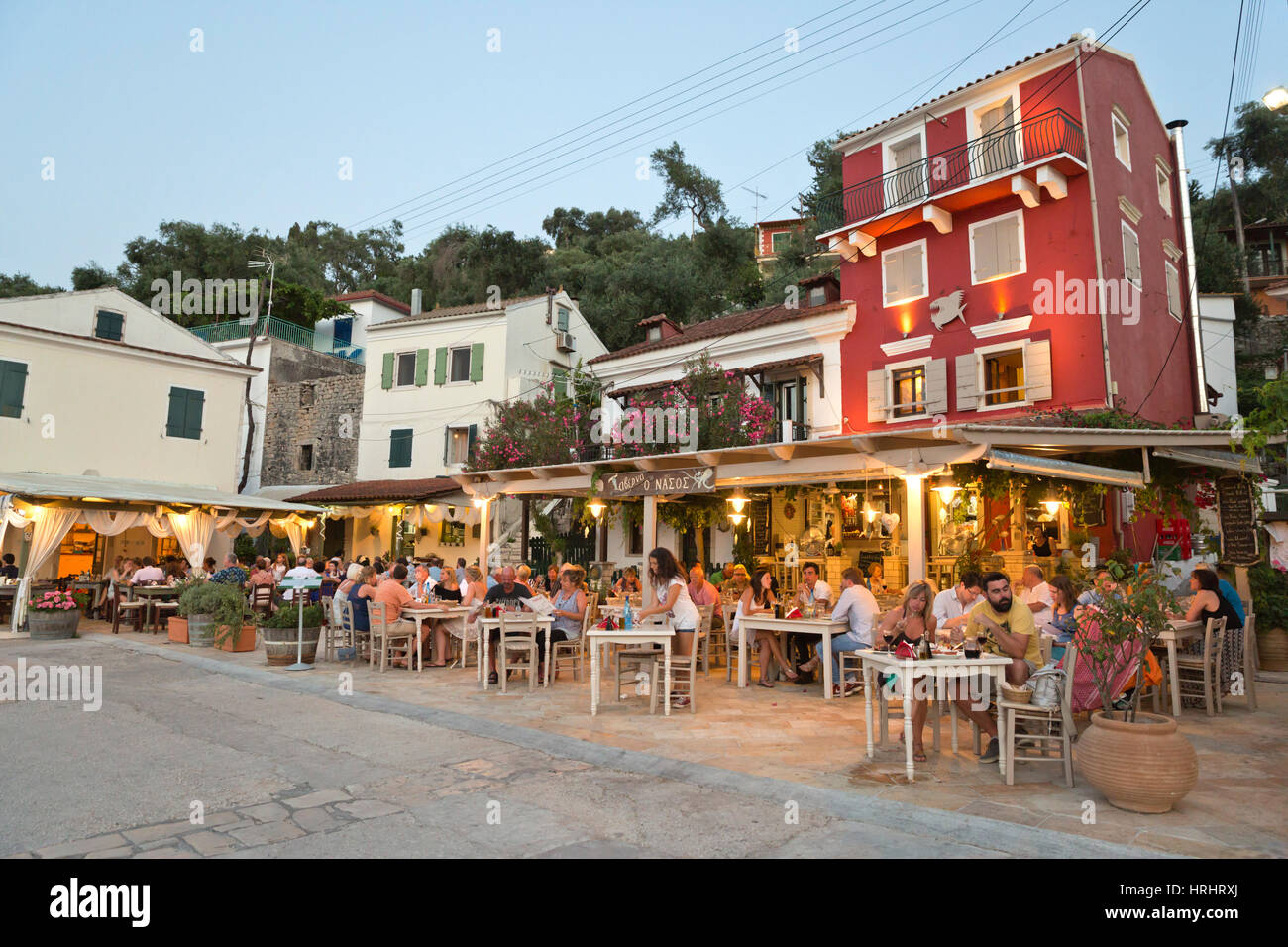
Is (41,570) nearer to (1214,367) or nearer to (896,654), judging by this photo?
(896,654)

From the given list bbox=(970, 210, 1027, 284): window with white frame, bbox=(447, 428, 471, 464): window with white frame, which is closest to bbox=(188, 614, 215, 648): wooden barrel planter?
bbox=(447, 428, 471, 464): window with white frame

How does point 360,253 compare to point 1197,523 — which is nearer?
point 1197,523

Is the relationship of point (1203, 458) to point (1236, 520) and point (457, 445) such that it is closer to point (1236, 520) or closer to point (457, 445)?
point (1236, 520)

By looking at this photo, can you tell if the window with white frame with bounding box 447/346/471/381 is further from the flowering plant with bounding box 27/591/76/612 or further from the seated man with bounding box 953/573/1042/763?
the seated man with bounding box 953/573/1042/763

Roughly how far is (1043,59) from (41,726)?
17.7 meters

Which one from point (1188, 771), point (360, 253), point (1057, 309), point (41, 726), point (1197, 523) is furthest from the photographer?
point (360, 253)

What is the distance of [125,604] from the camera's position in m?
14.8

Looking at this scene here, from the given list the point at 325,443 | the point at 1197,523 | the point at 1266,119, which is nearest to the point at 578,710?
the point at 1197,523

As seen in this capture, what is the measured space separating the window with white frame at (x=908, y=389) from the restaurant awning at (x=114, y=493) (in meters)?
14.8

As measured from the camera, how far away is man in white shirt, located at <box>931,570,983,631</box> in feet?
22.0

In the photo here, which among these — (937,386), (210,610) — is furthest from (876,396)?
(210,610)

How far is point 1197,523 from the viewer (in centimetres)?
1183

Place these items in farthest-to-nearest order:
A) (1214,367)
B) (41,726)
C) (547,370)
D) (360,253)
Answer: (360,253)
(547,370)
(1214,367)
(41,726)

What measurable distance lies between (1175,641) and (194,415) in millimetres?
23883
